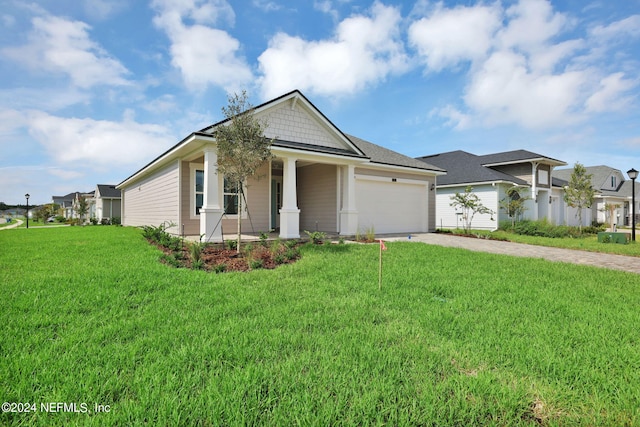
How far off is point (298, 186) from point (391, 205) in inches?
189

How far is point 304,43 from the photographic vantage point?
33.6ft

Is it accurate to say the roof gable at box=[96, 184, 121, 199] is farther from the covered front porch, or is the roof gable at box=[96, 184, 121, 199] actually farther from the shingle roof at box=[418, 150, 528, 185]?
the shingle roof at box=[418, 150, 528, 185]

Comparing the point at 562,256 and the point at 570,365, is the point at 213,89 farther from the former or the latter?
the point at 562,256

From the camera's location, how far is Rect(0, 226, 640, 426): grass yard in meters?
1.99

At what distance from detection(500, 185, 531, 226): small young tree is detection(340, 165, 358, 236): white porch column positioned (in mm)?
10730

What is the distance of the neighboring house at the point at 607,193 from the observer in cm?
2823

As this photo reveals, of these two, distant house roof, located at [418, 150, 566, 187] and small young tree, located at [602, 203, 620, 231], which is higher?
distant house roof, located at [418, 150, 566, 187]

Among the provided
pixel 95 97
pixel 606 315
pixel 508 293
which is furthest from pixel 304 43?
pixel 606 315

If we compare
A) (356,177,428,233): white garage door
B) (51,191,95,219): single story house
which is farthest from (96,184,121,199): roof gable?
(356,177,428,233): white garage door

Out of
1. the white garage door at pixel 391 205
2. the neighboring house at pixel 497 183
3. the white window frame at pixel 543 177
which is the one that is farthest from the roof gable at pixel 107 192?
the white window frame at pixel 543 177

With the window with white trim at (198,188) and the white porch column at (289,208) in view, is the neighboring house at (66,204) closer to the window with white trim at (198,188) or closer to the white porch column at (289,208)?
the window with white trim at (198,188)

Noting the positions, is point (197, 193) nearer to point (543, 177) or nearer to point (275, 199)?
point (275, 199)

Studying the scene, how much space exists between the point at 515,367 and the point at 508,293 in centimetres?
252

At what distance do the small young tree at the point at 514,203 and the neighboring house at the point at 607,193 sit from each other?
478 inches
